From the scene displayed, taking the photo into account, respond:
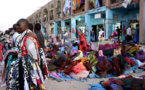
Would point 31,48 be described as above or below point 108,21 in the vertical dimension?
below

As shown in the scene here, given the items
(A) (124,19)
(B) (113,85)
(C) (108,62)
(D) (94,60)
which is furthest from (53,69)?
(A) (124,19)

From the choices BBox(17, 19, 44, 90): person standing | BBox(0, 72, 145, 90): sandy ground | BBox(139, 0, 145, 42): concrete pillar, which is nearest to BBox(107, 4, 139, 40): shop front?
BBox(139, 0, 145, 42): concrete pillar

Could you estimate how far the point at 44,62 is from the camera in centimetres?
229

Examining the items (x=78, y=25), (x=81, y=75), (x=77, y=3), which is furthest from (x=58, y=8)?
(x=81, y=75)

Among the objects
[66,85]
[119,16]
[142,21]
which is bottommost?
[66,85]

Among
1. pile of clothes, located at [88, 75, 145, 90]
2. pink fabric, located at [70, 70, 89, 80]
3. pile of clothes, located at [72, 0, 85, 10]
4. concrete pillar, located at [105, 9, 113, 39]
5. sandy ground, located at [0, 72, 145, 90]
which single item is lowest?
sandy ground, located at [0, 72, 145, 90]

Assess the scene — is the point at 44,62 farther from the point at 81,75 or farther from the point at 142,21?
the point at 142,21

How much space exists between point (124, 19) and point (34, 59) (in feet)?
45.5

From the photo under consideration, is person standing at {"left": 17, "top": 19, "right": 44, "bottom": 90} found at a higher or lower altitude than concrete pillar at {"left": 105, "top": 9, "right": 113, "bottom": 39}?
lower

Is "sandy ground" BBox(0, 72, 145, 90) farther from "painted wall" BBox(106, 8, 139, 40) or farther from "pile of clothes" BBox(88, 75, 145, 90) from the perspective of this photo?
"painted wall" BBox(106, 8, 139, 40)

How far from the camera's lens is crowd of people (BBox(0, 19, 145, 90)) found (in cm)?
173

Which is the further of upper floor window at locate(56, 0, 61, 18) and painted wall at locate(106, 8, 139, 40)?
upper floor window at locate(56, 0, 61, 18)

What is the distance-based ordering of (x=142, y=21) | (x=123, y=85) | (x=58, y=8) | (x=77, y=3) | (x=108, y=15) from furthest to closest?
(x=58, y=8) → (x=77, y=3) → (x=108, y=15) → (x=142, y=21) → (x=123, y=85)

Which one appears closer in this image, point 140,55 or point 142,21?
point 140,55
